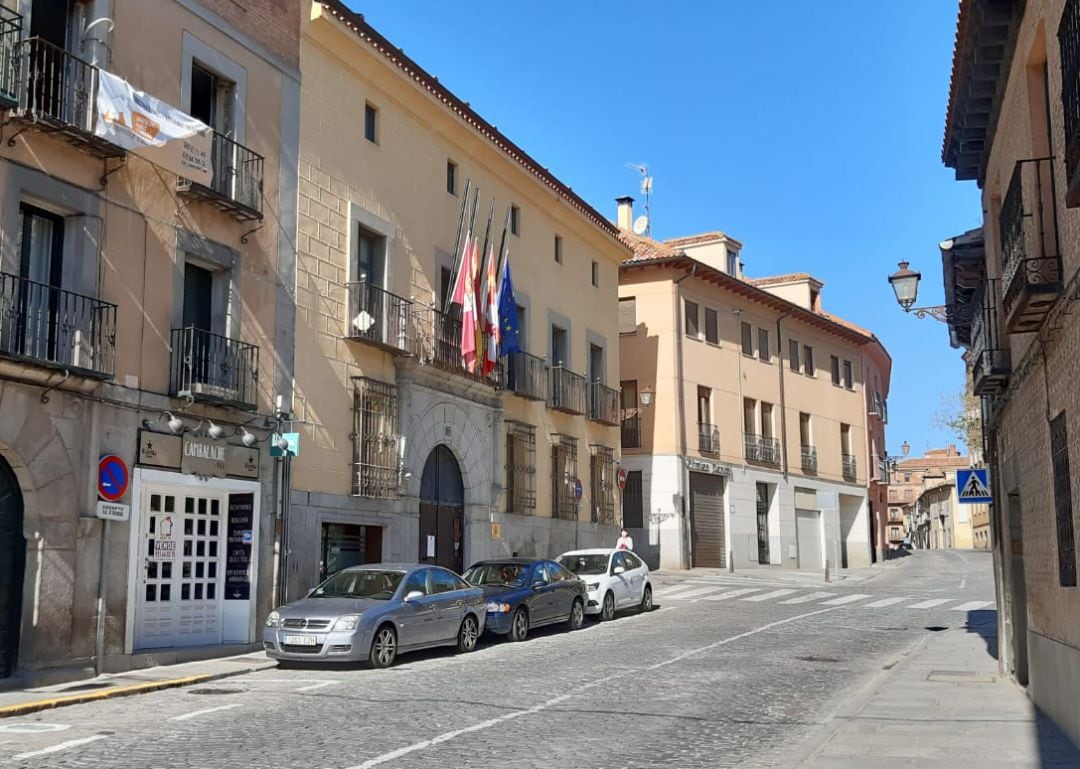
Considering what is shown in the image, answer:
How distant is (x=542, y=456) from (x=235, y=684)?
1518 cm

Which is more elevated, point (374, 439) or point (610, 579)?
point (374, 439)

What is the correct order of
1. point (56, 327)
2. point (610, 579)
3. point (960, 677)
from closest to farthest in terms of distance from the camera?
1. point (960, 677)
2. point (56, 327)
3. point (610, 579)

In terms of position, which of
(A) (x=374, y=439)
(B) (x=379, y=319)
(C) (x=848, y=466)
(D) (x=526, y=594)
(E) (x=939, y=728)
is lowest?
(E) (x=939, y=728)

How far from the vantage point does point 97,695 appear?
13.3 metres

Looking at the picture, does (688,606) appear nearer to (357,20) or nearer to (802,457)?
(357,20)

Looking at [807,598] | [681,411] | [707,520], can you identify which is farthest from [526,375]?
[707,520]

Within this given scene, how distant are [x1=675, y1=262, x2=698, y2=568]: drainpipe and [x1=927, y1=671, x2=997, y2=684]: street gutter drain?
74.1ft

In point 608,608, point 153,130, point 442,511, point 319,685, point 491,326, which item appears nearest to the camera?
point 319,685

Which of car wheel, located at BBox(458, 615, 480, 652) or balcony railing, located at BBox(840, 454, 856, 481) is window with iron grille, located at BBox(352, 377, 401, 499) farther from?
balcony railing, located at BBox(840, 454, 856, 481)

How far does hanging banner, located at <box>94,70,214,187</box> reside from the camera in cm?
1553

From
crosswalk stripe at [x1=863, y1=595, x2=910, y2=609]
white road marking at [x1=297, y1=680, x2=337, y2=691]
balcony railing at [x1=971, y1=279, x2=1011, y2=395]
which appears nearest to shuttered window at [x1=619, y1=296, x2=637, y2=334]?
crosswalk stripe at [x1=863, y1=595, x2=910, y2=609]

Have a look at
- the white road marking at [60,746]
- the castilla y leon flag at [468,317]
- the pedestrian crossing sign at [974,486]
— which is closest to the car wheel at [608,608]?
the castilla y leon flag at [468,317]

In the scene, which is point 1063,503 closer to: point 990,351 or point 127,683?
point 990,351

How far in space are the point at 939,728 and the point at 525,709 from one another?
409cm
